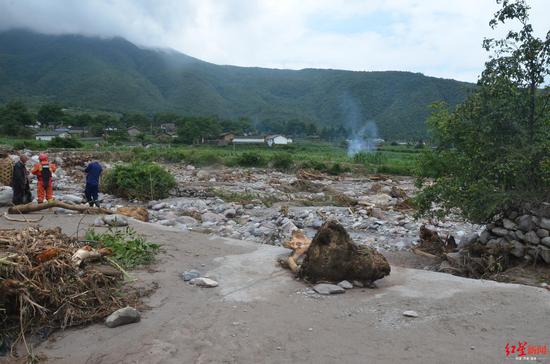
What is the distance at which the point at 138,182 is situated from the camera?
13.7m

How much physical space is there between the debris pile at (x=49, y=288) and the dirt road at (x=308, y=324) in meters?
0.20

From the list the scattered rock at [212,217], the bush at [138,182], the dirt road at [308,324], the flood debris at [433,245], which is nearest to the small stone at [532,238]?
the flood debris at [433,245]

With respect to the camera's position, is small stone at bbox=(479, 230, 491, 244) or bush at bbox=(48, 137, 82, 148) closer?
small stone at bbox=(479, 230, 491, 244)

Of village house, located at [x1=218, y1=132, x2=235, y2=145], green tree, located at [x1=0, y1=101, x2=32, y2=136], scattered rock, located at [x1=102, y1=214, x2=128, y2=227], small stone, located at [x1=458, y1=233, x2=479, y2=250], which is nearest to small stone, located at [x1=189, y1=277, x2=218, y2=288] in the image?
scattered rock, located at [x1=102, y1=214, x2=128, y2=227]

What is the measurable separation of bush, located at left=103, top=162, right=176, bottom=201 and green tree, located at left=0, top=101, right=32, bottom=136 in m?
39.7

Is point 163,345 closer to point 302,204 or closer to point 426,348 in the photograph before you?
point 426,348

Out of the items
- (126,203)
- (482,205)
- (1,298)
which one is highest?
(482,205)

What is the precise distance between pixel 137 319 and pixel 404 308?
266 centimetres

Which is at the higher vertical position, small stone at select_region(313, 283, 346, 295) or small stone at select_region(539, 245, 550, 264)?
small stone at select_region(539, 245, 550, 264)

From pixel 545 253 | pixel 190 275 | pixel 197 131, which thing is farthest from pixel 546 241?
pixel 197 131

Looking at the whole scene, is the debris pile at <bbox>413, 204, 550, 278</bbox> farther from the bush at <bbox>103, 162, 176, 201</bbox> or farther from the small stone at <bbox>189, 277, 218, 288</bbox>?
the bush at <bbox>103, 162, 176, 201</bbox>

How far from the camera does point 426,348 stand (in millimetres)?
3871

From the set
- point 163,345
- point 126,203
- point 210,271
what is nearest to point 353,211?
point 126,203

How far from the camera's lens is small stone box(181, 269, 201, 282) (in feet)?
17.8
